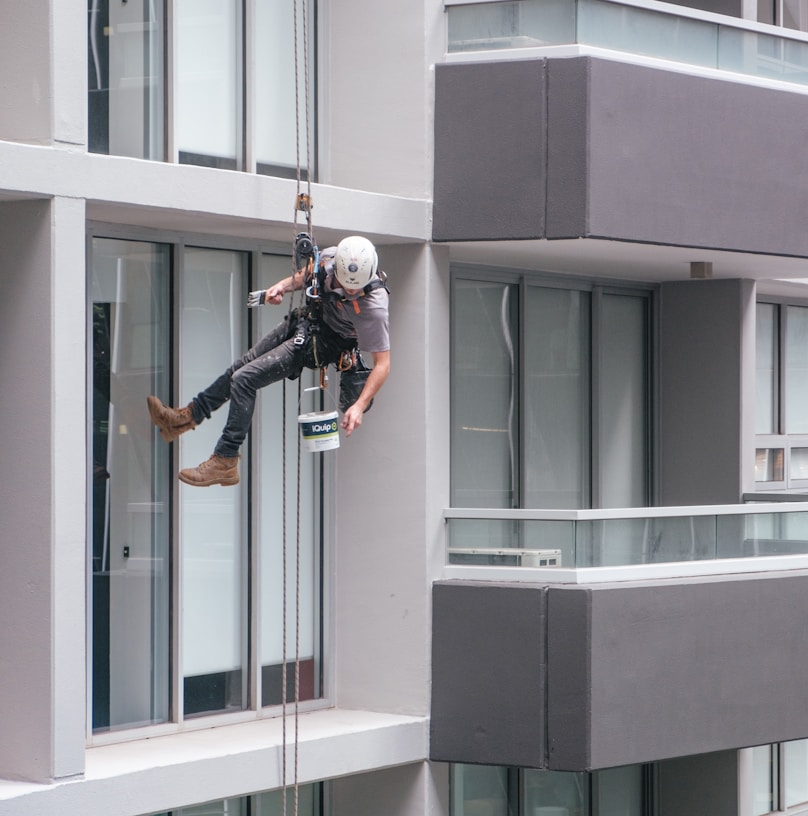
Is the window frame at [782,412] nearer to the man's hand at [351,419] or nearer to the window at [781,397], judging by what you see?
the window at [781,397]

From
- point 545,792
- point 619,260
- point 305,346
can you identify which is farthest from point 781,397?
point 305,346

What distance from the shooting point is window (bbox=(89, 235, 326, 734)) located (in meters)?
11.7

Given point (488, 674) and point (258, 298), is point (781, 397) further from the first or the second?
point (258, 298)

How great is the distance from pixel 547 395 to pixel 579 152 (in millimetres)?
3072

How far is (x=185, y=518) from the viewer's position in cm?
1219

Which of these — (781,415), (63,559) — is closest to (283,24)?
(63,559)

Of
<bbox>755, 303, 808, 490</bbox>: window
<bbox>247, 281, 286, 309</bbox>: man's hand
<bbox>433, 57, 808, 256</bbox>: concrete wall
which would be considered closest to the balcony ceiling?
<bbox>433, 57, 808, 256</bbox>: concrete wall

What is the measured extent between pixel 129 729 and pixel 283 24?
5.55 meters

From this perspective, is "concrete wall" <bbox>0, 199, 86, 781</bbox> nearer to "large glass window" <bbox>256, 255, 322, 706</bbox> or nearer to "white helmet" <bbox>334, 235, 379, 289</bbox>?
"white helmet" <bbox>334, 235, 379, 289</bbox>

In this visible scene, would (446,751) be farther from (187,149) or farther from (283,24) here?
(283,24)

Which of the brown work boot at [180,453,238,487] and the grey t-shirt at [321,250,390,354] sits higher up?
the grey t-shirt at [321,250,390,354]

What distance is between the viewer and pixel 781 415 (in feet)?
57.2

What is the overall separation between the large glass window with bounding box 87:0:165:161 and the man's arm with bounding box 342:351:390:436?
89.3 inches

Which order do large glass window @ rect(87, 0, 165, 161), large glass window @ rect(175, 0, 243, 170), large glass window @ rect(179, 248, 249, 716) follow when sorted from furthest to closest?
large glass window @ rect(179, 248, 249, 716) < large glass window @ rect(175, 0, 243, 170) < large glass window @ rect(87, 0, 165, 161)
